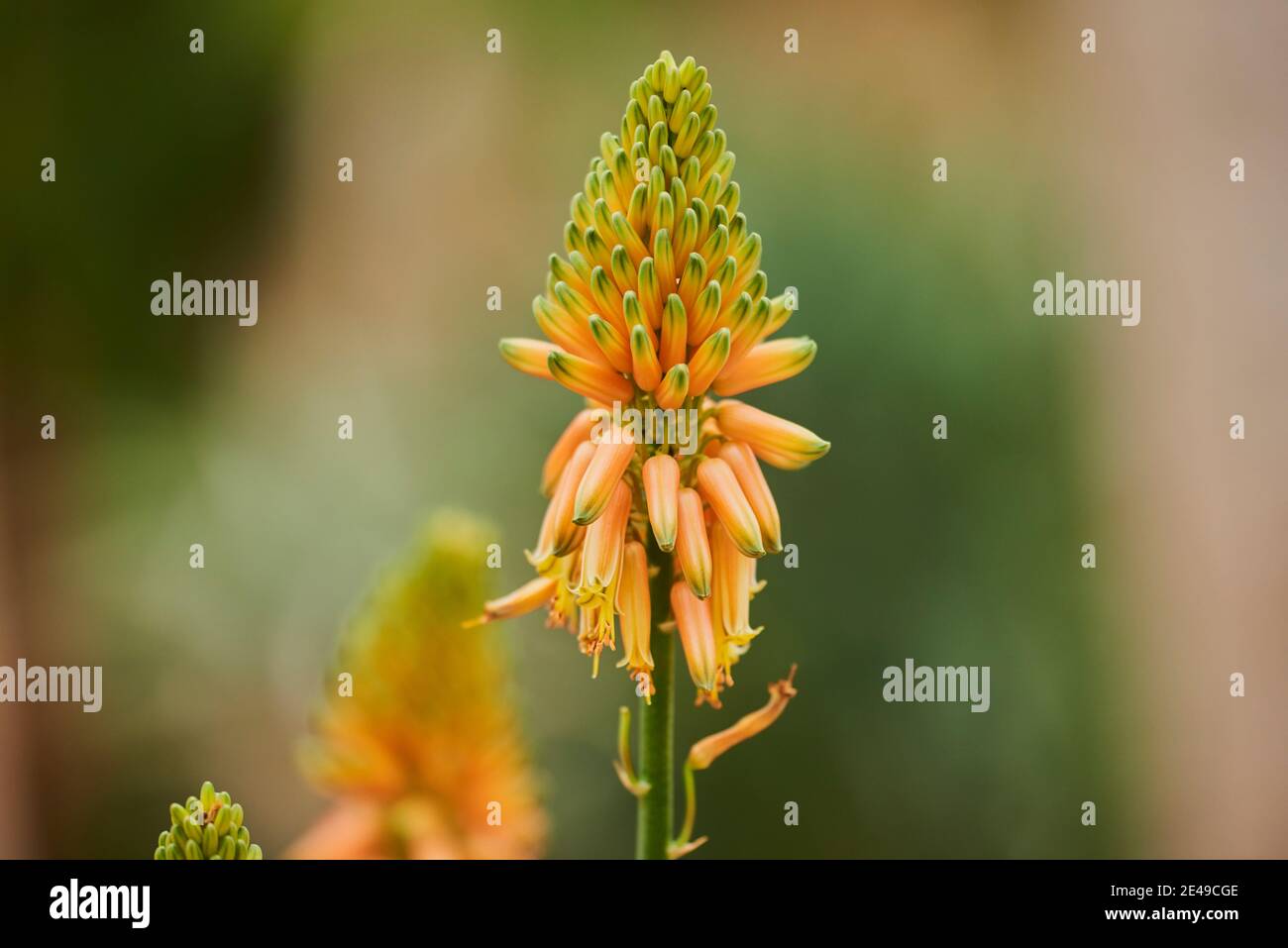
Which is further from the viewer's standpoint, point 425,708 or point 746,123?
point 746,123

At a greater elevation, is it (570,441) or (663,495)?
(570,441)

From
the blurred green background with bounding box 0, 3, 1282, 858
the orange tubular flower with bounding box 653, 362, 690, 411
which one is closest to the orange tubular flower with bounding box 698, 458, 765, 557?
the orange tubular flower with bounding box 653, 362, 690, 411

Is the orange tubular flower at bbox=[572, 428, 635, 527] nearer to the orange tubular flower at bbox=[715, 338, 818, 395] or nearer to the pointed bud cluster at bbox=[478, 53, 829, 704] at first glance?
the pointed bud cluster at bbox=[478, 53, 829, 704]

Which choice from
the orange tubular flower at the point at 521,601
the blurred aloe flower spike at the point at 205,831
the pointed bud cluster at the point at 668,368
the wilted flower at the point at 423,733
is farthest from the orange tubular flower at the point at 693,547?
the wilted flower at the point at 423,733

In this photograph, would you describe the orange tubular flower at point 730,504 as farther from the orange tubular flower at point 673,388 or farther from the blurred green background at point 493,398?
the blurred green background at point 493,398

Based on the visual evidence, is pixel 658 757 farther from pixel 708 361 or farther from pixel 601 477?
pixel 708 361

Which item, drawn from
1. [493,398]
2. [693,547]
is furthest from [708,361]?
[493,398]

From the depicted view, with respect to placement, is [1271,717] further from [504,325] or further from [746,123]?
[504,325]
